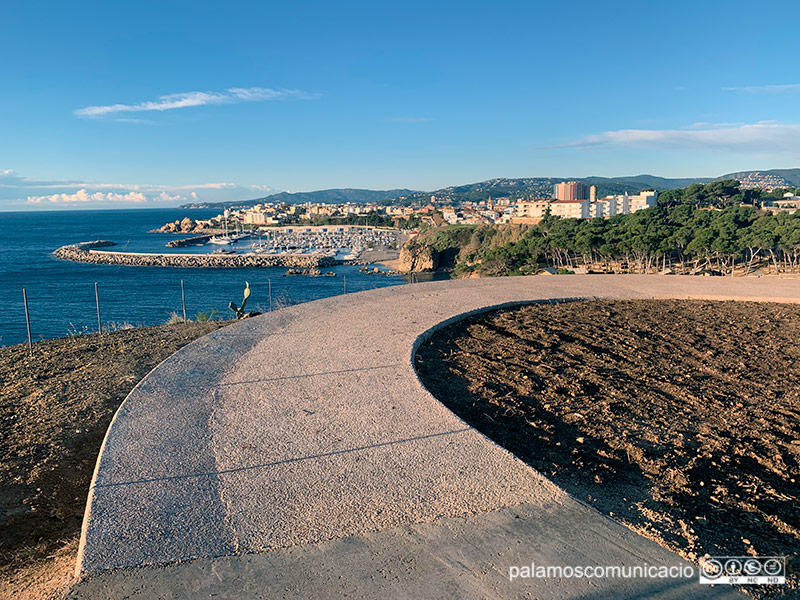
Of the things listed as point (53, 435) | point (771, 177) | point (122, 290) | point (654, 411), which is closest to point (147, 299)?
point (122, 290)

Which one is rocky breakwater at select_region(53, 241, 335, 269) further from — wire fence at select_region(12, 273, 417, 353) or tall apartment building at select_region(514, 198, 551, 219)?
tall apartment building at select_region(514, 198, 551, 219)

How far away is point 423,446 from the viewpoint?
16.5 ft

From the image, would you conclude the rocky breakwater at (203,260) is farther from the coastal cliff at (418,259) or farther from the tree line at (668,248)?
the tree line at (668,248)

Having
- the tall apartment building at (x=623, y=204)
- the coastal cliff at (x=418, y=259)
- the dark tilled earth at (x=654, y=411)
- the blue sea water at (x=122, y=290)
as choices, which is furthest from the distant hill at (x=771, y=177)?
the dark tilled earth at (x=654, y=411)

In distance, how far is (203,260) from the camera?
6259 centimetres

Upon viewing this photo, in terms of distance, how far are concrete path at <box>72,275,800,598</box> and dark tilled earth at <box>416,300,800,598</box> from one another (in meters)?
0.47

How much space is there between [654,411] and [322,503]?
4043mm

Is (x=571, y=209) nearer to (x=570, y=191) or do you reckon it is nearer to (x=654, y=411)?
(x=570, y=191)

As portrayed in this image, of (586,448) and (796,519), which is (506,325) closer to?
(586,448)

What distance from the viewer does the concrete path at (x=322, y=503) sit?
127 inches

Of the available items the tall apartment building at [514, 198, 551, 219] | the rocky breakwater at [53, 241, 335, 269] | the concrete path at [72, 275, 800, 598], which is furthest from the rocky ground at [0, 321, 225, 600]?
the tall apartment building at [514, 198, 551, 219]

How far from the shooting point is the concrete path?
3217 mm

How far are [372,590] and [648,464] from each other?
9.66 feet

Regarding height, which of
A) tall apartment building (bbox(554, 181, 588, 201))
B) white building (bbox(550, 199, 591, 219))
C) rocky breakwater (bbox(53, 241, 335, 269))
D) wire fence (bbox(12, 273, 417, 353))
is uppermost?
tall apartment building (bbox(554, 181, 588, 201))
